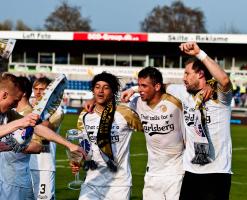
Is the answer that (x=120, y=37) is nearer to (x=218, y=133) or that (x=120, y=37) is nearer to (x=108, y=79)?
(x=108, y=79)

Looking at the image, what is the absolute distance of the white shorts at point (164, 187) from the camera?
29.2 ft

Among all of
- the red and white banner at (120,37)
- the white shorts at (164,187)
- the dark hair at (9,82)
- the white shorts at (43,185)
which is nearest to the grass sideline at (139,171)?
the white shorts at (43,185)

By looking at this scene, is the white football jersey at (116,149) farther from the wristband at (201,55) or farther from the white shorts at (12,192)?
the wristband at (201,55)

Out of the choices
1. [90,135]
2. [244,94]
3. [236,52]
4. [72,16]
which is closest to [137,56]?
[236,52]

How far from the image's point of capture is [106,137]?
877cm

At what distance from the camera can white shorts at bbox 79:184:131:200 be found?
888 cm

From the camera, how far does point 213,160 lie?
27.2 feet

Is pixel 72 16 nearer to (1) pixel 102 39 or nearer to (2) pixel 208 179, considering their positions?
(1) pixel 102 39

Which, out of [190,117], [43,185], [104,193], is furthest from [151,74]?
[43,185]

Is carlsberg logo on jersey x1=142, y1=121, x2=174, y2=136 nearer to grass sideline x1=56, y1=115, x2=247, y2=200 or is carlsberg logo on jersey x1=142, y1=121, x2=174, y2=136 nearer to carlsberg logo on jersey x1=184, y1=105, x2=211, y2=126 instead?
carlsberg logo on jersey x1=184, y1=105, x2=211, y2=126

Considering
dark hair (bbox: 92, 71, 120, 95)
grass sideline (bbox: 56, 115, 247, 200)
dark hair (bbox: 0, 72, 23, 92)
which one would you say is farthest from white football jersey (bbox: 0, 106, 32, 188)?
grass sideline (bbox: 56, 115, 247, 200)

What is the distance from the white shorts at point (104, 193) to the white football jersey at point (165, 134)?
437mm

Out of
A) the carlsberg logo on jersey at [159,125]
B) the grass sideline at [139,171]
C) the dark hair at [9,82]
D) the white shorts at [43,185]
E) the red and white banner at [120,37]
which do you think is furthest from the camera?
the red and white banner at [120,37]

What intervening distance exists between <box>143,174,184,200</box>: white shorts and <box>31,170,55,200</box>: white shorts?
234 centimetres
